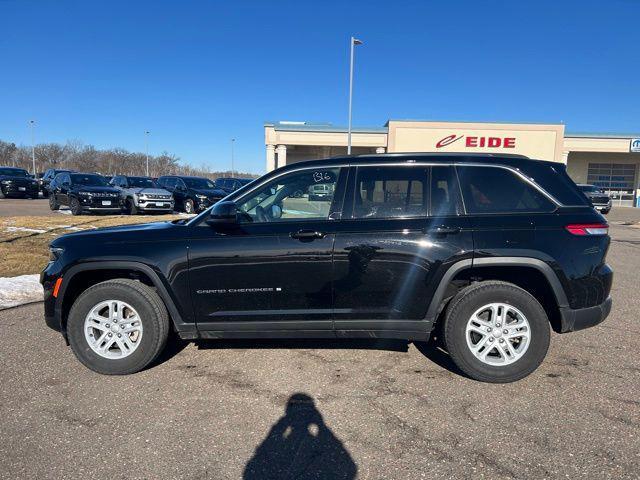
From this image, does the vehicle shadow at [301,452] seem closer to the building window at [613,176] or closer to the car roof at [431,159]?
the car roof at [431,159]

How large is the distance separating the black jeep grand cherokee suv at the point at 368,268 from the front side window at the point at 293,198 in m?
0.01

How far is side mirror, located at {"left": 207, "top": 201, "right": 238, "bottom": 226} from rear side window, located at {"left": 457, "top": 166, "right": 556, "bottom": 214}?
1922 millimetres

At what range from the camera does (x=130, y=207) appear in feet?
57.3

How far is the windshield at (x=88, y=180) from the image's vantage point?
56.3ft

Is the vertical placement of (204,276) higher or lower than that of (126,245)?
lower

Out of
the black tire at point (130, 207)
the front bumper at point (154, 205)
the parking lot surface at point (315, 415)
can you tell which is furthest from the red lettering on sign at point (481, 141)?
the parking lot surface at point (315, 415)

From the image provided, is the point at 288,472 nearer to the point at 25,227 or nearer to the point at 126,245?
the point at 126,245

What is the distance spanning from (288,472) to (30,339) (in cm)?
343

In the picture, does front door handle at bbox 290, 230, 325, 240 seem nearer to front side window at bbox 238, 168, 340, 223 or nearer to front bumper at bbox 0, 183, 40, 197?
front side window at bbox 238, 168, 340, 223

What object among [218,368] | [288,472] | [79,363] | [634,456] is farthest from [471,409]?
[79,363]

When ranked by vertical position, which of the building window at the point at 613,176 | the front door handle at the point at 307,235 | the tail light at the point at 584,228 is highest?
the building window at the point at 613,176

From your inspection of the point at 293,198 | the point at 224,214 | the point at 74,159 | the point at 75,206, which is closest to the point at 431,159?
the point at 293,198

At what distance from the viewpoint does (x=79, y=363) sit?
3.98m

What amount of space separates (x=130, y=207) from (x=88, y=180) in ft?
6.60
